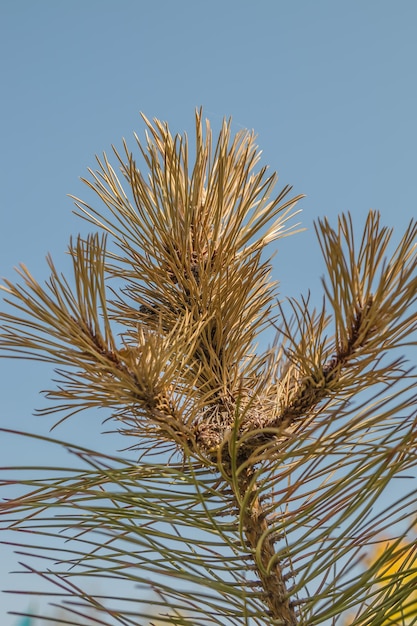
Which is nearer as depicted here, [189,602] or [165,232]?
[189,602]

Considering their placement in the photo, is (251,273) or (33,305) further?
(251,273)

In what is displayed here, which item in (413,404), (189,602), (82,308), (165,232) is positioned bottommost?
(189,602)

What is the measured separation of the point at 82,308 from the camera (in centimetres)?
57

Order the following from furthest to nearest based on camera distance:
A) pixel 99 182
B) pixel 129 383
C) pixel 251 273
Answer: pixel 99 182, pixel 251 273, pixel 129 383

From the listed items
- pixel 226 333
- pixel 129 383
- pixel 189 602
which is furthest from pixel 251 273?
pixel 189 602

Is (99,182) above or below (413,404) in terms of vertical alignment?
above

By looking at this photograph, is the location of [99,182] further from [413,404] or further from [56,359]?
[413,404]

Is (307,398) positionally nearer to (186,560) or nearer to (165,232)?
(186,560)

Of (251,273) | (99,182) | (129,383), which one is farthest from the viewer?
(99,182)

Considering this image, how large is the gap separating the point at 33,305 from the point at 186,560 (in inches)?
10.3

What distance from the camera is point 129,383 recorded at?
1.87ft

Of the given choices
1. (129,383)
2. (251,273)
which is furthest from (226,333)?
(129,383)

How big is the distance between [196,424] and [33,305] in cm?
19

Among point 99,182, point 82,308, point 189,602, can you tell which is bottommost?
point 189,602
